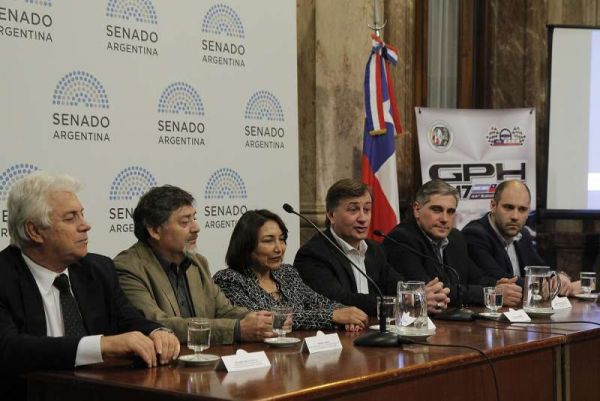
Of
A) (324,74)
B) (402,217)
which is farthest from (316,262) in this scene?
(402,217)

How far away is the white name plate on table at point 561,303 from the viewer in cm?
454

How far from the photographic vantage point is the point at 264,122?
5.63 metres

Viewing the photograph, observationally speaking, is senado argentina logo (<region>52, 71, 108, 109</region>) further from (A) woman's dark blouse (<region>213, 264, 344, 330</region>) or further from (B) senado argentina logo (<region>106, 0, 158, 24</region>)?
(A) woman's dark blouse (<region>213, 264, 344, 330</region>)

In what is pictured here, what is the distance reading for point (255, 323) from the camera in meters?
3.39

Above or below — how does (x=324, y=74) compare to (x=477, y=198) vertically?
above

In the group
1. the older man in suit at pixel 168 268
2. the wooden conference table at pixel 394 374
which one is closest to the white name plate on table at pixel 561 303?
the wooden conference table at pixel 394 374

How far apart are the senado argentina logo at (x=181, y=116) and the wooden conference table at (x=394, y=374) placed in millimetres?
1798

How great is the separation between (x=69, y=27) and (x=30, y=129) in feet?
1.80

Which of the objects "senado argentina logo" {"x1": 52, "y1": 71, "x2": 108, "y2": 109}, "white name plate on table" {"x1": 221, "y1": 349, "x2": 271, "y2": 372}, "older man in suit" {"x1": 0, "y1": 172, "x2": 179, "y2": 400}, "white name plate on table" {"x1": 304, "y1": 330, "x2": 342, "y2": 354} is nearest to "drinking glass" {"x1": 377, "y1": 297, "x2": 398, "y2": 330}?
"white name plate on table" {"x1": 304, "y1": 330, "x2": 342, "y2": 354}

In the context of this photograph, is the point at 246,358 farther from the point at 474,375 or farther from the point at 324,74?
the point at 324,74

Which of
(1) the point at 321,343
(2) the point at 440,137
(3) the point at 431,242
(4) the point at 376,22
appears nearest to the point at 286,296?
(1) the point at 321,343

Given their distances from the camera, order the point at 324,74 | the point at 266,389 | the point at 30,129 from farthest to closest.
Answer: the point at 324,74
the point at 30,129
the point at 266,389

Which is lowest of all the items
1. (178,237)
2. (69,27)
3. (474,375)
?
(474,375)

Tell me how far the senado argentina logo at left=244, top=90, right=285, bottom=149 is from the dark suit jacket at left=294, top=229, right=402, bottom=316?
110 cm
